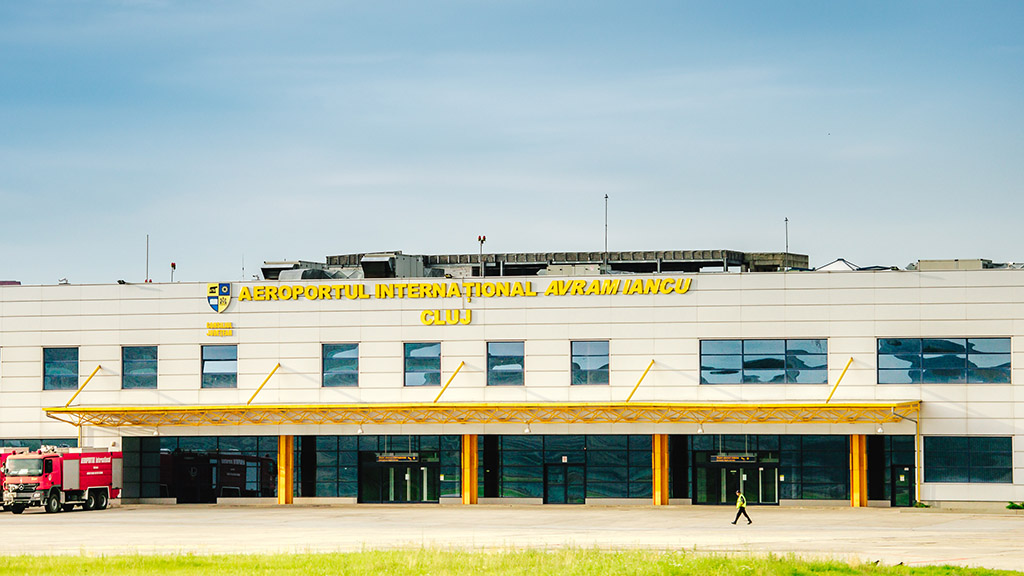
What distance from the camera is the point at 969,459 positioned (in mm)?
59750

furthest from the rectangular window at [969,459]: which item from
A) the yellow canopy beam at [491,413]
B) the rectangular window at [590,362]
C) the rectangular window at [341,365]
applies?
the rectangular window at [341,365]

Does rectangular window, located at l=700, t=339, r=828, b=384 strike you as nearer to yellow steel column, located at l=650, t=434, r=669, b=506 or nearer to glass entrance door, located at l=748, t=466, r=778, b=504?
yellow steel column, located at l=650, t=434, r=669, b=506

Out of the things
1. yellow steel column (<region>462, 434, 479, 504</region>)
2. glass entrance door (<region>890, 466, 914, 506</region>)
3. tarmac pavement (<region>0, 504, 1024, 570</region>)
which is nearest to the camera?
tarmac pavement (<region>0, 504, 1024, 570</region>)

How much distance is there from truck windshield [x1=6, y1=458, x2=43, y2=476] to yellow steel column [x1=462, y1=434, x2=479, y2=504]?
61.5 ft

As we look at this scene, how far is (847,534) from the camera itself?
45.3 meters

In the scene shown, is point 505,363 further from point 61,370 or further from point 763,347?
point 61,370

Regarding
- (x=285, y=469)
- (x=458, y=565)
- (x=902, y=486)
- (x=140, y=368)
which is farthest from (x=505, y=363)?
(x=458, y=565)

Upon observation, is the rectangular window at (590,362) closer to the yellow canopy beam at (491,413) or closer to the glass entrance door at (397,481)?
the yellow canopy beam at (491,413)

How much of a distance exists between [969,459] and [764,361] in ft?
31.7

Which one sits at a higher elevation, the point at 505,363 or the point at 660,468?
the point at 505,363

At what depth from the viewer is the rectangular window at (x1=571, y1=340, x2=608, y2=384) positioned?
63.2 m

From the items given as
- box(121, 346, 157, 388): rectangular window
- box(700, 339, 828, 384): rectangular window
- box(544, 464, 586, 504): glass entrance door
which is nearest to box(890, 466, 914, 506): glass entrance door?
box(700, 339, 828, 384): rectangular window

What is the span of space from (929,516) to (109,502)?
1479 inches

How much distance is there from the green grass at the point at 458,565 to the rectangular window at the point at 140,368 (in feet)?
99.0
